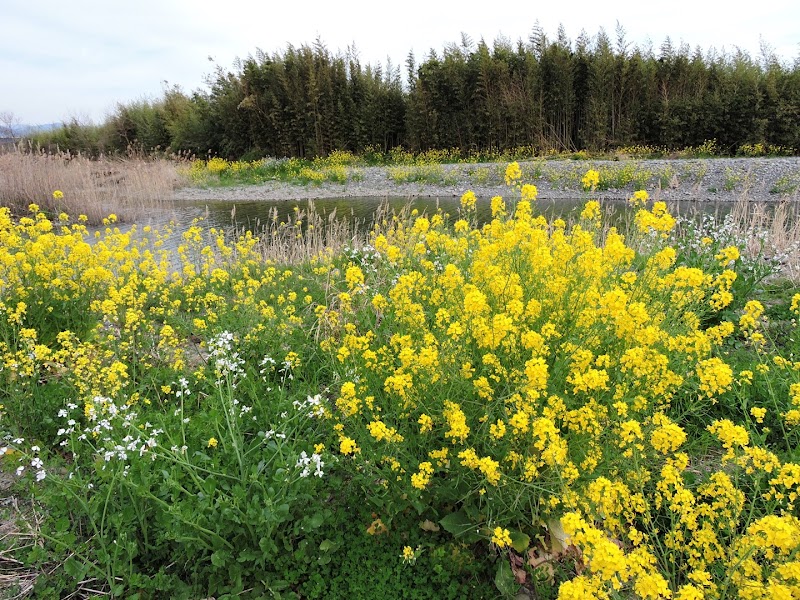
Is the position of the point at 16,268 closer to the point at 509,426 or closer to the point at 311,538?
the point at 311,538

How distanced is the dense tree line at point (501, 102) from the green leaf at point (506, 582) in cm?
2195

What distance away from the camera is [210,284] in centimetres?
523

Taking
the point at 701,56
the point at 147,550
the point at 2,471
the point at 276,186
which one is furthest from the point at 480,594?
the point at 701,56

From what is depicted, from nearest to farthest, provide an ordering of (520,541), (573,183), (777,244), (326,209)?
(520,541) < (777,244) < (326,209) < (573,183)

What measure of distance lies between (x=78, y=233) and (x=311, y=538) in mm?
4084

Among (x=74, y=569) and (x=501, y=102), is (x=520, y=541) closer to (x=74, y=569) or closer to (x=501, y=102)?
(x=74, y=569)

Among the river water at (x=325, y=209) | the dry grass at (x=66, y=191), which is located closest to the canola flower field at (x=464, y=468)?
the river water at (x=325, y=209)

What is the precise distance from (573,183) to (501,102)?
764 cm

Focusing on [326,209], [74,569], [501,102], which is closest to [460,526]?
[74,569]

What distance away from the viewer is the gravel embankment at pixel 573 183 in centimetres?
1404

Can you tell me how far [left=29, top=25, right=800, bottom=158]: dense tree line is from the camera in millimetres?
19297

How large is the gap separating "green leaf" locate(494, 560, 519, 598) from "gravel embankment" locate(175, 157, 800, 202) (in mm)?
11461

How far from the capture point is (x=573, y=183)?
16.1m

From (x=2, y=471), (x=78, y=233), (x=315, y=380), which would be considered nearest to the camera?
(x=2, y=471)
